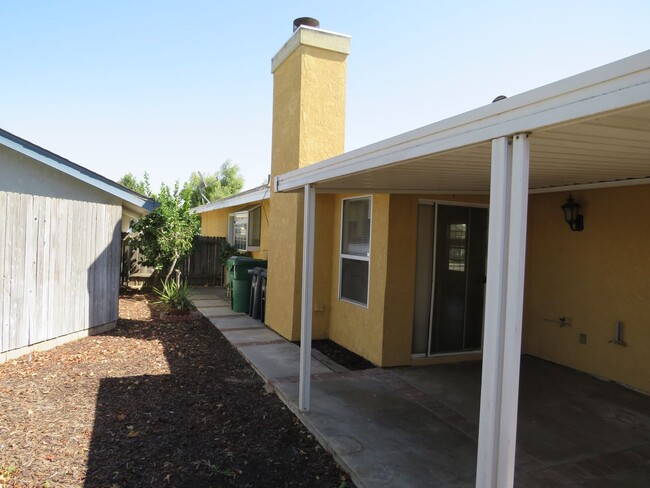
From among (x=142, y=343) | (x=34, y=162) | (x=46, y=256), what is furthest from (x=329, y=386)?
(x=34, y=162)

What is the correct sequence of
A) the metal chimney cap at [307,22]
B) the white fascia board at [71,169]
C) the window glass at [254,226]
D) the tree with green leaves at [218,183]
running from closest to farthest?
the white fascia board at [71,169] < the metal chimney cap at [307,22] < the window glass at [254,226] < the tree with green leaves at [218,183]

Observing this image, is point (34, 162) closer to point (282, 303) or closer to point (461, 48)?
point (282, 303)

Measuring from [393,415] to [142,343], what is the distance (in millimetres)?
4682

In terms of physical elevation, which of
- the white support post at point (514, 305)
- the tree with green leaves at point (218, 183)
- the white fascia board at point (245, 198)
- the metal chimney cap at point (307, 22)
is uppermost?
the tree with green leaves at point (218, 183)

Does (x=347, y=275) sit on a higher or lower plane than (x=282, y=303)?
higher

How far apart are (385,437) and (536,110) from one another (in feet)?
10.2

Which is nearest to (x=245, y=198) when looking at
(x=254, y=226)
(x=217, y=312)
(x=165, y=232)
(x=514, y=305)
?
(x=254, y=226)

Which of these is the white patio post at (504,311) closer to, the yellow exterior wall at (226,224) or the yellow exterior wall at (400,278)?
the yellow exterior wall at (400,278)

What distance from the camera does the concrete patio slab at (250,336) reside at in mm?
7411

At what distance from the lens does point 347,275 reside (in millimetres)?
7074

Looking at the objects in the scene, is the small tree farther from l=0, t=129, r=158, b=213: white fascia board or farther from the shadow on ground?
the shadow on ground

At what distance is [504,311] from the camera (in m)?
2.07

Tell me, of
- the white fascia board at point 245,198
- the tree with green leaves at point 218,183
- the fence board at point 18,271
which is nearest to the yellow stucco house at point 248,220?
the white fascia board at point 245,198

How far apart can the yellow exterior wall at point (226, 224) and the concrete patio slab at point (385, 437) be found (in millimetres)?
6287
